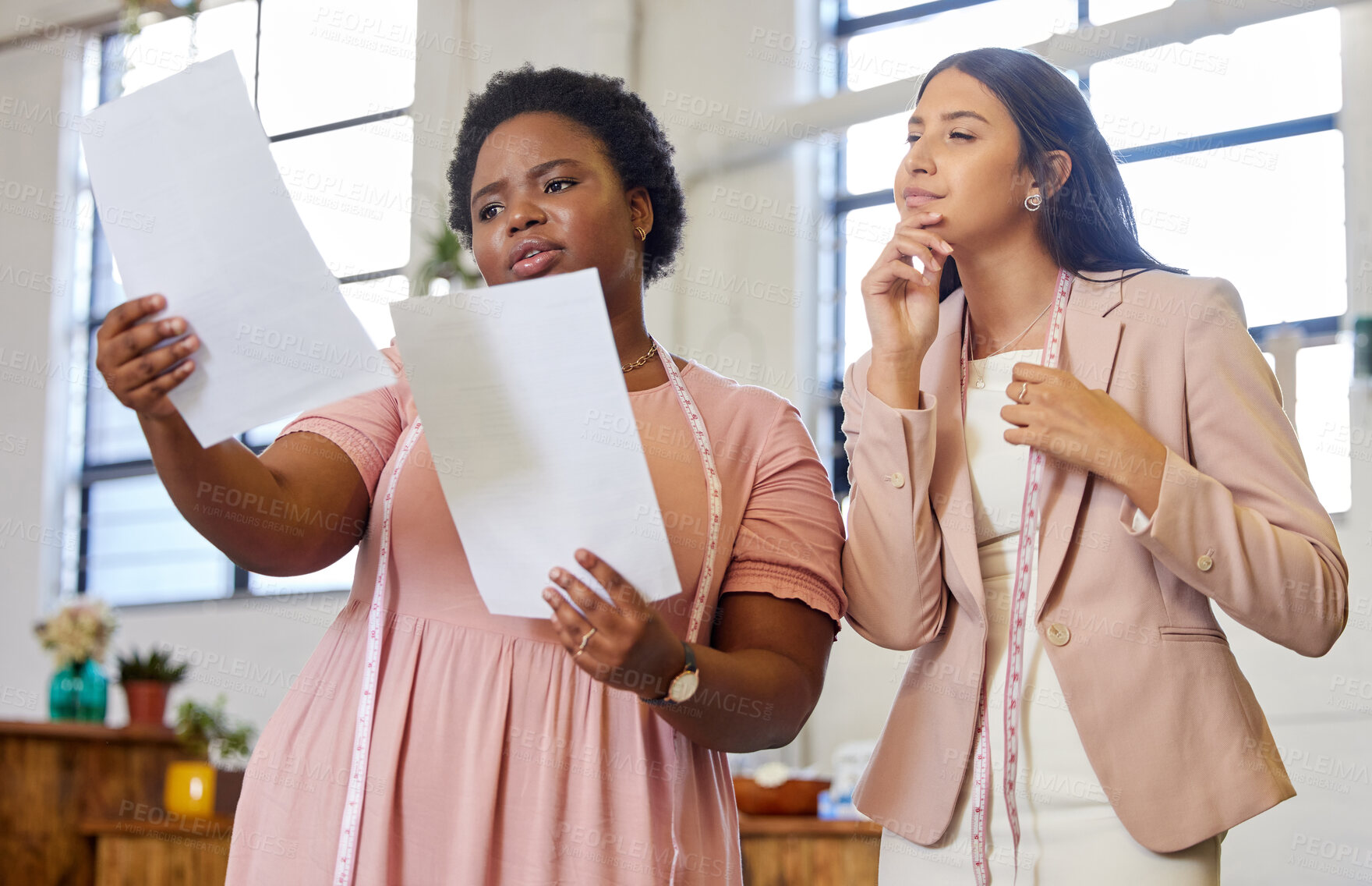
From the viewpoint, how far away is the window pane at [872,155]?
5.78 m

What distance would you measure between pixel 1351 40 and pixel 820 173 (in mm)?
2159

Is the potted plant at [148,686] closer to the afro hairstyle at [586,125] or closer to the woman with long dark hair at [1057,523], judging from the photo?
the afro hairstyle at [586,125]

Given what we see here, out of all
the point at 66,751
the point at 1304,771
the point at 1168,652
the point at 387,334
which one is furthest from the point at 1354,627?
the point at 387,334

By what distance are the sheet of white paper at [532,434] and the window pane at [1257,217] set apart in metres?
4.06

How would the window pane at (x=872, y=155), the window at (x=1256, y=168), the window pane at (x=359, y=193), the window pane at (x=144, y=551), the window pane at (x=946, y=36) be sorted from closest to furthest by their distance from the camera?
the window at (x=1256, y=168) < the window pane at (x=946, y=36) < the window pane at (x=872, y=155) < the window pane at (x=359, y=193) < the window pane at (x=144, y=551)

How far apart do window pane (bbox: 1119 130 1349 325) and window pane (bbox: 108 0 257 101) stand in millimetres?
5336

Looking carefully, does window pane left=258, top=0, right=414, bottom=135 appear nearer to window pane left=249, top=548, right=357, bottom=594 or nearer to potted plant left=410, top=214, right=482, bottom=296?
potted plant left=410, top=214, right=482, bottom=296

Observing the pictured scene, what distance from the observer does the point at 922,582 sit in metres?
1.40

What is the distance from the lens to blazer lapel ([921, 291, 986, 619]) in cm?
139

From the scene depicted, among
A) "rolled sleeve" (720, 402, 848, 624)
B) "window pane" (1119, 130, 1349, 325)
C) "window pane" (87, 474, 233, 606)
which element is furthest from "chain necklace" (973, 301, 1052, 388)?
"window pane" (87, 474, 233, 606)

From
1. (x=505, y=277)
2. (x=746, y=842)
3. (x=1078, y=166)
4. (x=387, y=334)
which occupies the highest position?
(x=387, y=334)

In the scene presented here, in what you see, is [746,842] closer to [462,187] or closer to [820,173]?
[462,187]

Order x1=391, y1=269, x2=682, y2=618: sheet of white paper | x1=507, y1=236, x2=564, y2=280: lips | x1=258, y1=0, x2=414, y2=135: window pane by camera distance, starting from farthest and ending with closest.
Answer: x1=258, y1=0, x2=414, y2=135: window pane
x1=507, y1=236, x2=564, y2=280: lips
x1=391, y1=269, x2=682, y2=618: sheet of white paper

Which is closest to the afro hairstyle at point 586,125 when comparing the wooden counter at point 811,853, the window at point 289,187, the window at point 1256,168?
the wooden counter at point 811,853
